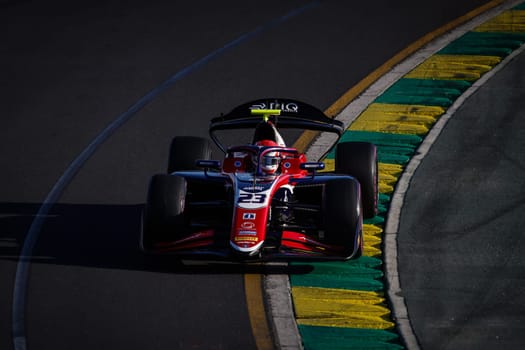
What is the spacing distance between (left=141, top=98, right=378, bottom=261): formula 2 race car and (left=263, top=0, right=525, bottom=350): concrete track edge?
47 cm

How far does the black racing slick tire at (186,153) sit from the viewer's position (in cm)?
1421

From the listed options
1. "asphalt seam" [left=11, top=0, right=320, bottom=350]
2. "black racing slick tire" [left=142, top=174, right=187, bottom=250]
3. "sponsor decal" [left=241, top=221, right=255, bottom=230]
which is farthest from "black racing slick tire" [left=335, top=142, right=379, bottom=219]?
"asphalt seam" [left=11, top=0, right=320, bottom=350]

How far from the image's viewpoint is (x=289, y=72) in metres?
19.1

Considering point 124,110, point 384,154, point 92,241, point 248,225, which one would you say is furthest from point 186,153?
point 124,110

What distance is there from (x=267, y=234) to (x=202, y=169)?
2176 mm

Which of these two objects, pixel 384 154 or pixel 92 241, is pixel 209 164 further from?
pixel 384 154

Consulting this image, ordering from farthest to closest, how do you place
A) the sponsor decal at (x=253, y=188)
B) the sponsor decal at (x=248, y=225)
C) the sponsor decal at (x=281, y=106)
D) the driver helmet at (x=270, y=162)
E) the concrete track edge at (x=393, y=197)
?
the sponsor decal at (x=281, y=106)
the driver helmet at (x=270, y=162)
the sponsor decal at (x=253, y=188)
the sponsor decal at (x=248, y=225)
the concrete track edge at (x=393, y=197)

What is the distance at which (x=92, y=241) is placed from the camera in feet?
45.2

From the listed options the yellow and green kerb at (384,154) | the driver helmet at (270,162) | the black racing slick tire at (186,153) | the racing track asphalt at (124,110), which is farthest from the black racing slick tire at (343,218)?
the black racing slick tire at (186,153)

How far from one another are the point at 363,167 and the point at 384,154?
237cm

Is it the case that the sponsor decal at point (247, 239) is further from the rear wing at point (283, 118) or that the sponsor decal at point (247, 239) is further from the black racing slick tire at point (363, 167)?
the rear wing at point (283, 118)

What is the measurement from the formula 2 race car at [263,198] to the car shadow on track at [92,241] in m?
0.47

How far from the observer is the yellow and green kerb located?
1153 cm

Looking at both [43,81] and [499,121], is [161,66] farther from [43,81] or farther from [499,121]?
[499,121]
